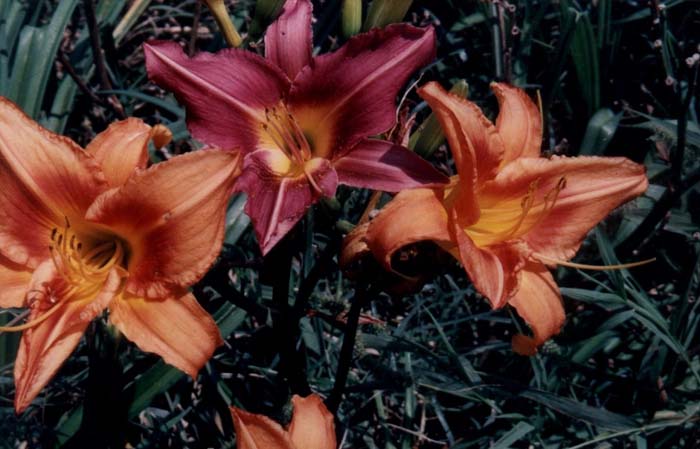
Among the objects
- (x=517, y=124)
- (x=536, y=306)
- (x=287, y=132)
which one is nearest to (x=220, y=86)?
(x=287, y=132)

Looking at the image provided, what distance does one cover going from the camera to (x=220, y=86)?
1.20 meters

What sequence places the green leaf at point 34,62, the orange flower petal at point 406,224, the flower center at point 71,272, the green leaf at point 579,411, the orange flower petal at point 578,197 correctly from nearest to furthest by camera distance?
1. the orange flower petal at point 406,224
2. the flower center at point 71,272
3. the orange flower petal at point 578,197
4. the green leaf at point 579,411
5. the green leaf at point 34,62

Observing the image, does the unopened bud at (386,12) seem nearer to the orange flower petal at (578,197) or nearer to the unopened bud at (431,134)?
the unopened bud at (431,134)

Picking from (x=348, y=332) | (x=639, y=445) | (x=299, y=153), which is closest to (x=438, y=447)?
(x=639, y=445)

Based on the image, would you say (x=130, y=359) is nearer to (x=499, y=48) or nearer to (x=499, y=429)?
Answer: (x=499, y=429)

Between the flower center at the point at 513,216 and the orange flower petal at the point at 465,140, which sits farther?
the flower center at the point at 513,216

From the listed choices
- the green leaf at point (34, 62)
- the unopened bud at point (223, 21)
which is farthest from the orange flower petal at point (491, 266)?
the green leaf at point (34, 62)

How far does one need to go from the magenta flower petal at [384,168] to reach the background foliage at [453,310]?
81mm

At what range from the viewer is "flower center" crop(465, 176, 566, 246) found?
1268mm

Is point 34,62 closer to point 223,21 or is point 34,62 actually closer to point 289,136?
point 223,21

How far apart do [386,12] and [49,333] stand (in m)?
0.69

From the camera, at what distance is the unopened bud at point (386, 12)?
49.4 inches

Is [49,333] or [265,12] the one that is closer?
[49,333]

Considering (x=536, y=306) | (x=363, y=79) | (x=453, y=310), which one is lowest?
(x=453, y=310)
